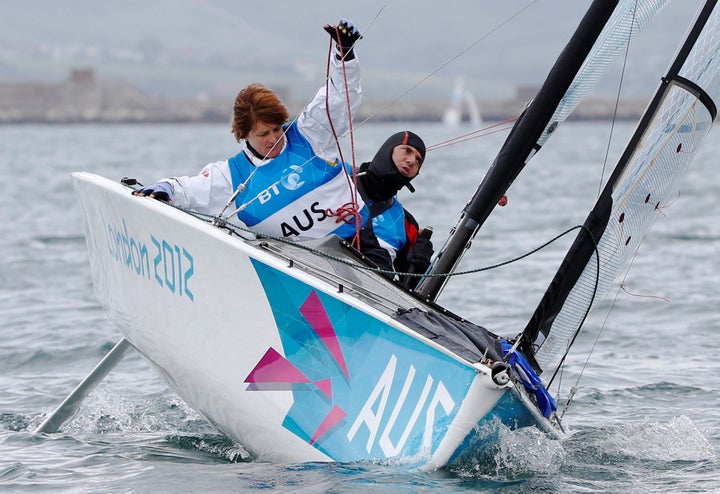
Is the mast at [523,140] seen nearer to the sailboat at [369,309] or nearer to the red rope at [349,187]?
the sailboat at [369,309]

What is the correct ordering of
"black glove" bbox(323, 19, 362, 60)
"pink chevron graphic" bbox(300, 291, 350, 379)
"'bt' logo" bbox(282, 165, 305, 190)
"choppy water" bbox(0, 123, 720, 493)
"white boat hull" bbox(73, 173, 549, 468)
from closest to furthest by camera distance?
"white boat hull" bbox(73, 173, 549, 468) < "pink chevron graphic" bbox(300, 291, 350, 379) < "choppy water" bbox(0, 123, 720, 493) < "black glove" bbox(323, 19, 362, 60) < "'bt' logo" bbox(282, 165, 305, 190)

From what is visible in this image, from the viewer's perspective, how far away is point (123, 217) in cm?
348

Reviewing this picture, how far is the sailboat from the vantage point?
2.80 m

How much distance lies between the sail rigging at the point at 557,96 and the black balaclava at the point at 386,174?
22cm

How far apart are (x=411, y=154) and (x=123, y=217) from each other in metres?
0.85

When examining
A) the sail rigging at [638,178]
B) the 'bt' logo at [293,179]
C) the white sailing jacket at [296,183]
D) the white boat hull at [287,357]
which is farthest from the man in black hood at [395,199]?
the white boat hull at [287,357]

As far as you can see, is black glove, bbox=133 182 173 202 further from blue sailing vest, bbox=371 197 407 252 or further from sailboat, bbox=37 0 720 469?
blue sailing vest, bbox=371 197 407 252

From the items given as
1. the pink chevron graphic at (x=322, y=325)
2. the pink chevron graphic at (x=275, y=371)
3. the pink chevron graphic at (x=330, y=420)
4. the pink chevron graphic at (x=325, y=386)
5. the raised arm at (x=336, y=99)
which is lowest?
the pink chevron graphic at (x=330, y=420)

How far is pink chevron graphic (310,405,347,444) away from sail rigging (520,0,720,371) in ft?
2.48

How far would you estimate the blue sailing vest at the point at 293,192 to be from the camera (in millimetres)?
3457

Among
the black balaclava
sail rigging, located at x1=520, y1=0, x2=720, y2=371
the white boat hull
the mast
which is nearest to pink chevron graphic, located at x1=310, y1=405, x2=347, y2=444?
the white boat hull

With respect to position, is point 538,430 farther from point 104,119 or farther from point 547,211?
point 104,119

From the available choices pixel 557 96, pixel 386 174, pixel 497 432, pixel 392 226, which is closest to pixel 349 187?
pixel 386 174

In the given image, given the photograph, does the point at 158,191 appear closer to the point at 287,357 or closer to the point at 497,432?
the point at 287,357
